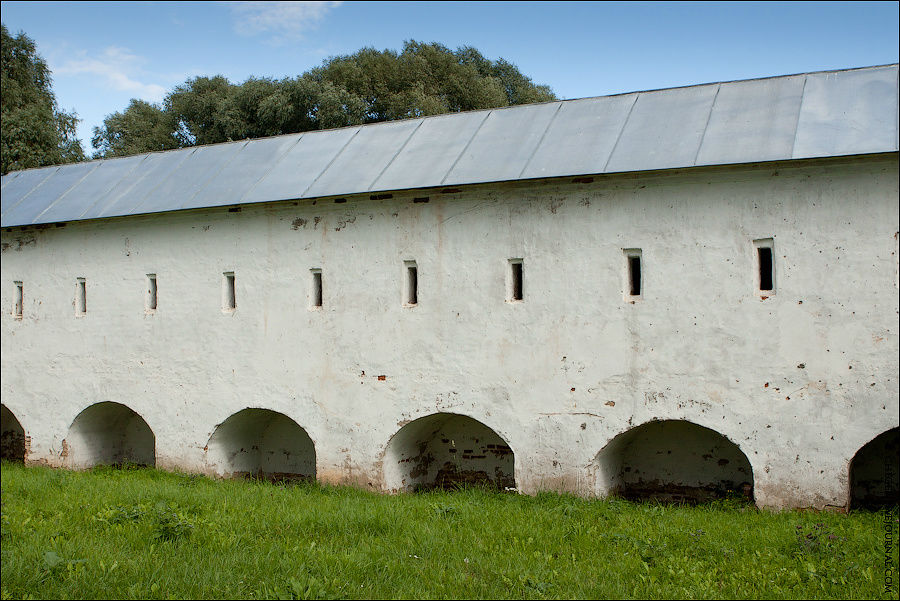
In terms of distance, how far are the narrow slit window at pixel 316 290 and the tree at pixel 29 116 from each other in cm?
1206

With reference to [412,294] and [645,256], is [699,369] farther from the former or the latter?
[412,294]

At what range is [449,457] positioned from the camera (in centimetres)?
1077

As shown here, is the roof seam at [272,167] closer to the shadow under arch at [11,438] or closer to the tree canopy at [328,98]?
the shadow under arch at [11,438]

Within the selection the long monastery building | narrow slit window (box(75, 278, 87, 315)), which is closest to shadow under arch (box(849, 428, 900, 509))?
the long monastery building

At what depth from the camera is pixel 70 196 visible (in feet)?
41.7

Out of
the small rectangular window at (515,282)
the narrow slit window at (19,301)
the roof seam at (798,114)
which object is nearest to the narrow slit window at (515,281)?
the small rectangular window at (515,282)

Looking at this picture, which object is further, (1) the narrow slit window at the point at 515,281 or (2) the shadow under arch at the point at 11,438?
(2) the shadow under arch at the point at 11,438

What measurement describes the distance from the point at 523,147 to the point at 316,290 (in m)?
3.11

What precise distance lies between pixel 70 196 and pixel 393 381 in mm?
6288

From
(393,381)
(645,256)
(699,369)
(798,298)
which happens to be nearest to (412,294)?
(393,381)

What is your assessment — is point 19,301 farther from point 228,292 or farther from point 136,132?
point 136,132

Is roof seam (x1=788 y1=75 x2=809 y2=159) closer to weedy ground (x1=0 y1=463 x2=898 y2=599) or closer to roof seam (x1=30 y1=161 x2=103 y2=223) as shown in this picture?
weedy ground (x1=0 y1=463 x2=898 y2=599)

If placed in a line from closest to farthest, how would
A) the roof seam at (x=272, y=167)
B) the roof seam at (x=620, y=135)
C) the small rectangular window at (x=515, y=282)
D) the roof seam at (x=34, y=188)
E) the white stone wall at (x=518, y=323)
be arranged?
the white stone wall at (x=518, y=323) < the roof seam at (x=620, y=135) < the small rectangular window at (x=515, y=282) < the roof seam at (x=272, y=167) < the roof seam at (x=34, y=188)

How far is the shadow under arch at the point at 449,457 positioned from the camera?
1017cm
